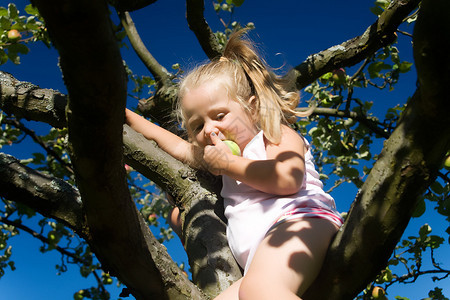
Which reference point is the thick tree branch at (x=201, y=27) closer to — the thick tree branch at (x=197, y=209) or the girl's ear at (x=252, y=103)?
the girl's ear at (x=252, y=103)

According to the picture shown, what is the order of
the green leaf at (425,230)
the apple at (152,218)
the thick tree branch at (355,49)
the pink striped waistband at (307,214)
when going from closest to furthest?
the pink striped waistband at (307,214) → the thick tree branch at (355,49) → the green leaf at (425,230) → the apple at (152,218)

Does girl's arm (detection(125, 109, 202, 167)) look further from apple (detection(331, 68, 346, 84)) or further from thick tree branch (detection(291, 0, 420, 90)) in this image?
apple (detection(331, 68, 346, 84))

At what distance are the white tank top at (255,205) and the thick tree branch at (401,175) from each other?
41 centimetres

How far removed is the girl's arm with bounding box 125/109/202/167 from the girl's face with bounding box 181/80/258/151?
0.28 meters

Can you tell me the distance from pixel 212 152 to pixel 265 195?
34cm

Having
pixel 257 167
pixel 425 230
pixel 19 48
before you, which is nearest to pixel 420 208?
pixel 425 230

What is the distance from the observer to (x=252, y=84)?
2514mm

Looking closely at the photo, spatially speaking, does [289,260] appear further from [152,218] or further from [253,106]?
[152,218]

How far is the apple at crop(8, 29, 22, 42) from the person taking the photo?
10.2 feet

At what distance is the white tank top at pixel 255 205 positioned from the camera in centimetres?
176

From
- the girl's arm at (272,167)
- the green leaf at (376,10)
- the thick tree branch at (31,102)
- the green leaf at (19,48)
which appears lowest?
the girl's arm at (272,167)

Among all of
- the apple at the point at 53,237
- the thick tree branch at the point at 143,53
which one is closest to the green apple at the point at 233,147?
the thick tree branch at the point at 143,53

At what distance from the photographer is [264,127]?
6.93ft

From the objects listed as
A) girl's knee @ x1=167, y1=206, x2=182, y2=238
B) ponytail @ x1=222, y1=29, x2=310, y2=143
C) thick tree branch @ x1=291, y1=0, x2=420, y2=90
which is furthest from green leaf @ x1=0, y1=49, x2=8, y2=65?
thick tree branch @ x1=291, y1=0, x2=420, y2=90
